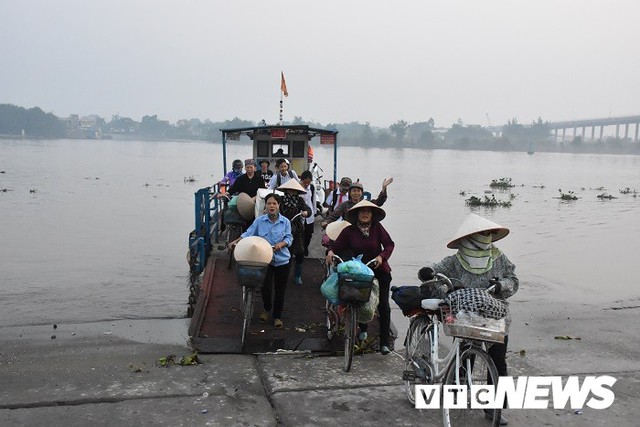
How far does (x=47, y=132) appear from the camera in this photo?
17938 cm

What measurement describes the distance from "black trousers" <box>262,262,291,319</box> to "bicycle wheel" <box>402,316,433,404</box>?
6.58 feet

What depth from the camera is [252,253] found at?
5.96 meters

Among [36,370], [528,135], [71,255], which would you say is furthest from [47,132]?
[36,370]

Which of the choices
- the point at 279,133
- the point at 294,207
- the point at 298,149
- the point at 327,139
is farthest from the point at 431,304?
the point at 327,139

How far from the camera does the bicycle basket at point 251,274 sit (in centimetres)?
602

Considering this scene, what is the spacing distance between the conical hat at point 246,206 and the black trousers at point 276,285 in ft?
7.93

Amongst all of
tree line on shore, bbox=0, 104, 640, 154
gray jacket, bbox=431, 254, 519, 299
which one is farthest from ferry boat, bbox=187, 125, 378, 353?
tree line on shore, bbox=0, 104, 640, 154

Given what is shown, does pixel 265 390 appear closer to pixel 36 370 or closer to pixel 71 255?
pixel 36 370

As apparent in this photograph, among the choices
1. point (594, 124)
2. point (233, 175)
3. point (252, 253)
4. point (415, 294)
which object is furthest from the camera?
point (594, 124)

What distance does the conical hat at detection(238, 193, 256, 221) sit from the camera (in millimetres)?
8922

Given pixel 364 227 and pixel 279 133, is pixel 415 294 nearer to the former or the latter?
pixel 364 227

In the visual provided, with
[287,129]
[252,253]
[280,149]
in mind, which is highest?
[287,129]

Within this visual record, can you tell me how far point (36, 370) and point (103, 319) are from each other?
389cm

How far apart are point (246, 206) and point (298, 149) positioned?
275 inches
